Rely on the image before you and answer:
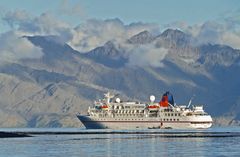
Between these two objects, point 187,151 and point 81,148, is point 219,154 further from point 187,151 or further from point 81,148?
point 81,148

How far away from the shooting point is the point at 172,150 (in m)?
154

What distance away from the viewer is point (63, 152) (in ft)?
491

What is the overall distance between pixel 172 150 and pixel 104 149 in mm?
16006

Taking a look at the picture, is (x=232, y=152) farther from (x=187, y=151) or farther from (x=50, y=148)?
(x=50, y=148)

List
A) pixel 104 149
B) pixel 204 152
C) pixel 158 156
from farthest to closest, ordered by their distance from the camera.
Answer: pixel 104 149
pixel 204 152
pixel 158 156

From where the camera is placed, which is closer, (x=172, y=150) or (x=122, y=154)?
(x=122, y=154)

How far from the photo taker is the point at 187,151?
151250 mm

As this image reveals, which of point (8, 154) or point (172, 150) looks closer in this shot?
point (8, 154)

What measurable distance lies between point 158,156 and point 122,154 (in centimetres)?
885

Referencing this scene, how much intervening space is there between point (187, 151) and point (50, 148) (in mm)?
32310

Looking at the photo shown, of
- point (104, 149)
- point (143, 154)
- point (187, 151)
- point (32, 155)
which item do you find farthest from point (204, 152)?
point (32, 155)

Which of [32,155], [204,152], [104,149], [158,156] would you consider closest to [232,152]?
[204,152]

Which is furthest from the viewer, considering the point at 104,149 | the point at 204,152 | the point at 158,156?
the point at 104,149

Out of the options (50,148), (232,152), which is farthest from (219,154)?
(50,148)
